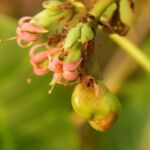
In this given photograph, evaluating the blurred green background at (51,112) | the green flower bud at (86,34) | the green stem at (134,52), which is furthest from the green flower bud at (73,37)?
the blurred green background at (51,112)

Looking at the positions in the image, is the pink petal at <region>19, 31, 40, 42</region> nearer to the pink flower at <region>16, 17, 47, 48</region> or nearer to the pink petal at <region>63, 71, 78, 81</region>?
the pink flower at <region>16, 17, 47, 48</region>

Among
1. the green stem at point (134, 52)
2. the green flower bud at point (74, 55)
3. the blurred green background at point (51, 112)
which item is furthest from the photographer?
the blurred green background at point (51, 112)

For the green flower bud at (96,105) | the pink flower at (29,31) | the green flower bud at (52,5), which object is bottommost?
the green flower bud at (96,105)

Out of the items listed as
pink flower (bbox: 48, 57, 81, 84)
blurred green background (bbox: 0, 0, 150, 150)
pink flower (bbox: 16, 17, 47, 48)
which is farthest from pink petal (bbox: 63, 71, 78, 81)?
blurred green background (bbox: 0, 0, 150, 150)

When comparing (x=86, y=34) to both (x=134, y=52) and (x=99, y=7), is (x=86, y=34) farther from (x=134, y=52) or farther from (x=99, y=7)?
(x=134, y=52)

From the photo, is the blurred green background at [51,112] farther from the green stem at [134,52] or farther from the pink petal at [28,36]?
the pink petal at [28,36]

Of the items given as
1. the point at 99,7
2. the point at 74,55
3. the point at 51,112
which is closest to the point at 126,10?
the point at 99,7

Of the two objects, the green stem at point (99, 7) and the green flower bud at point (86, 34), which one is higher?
the green stem at point (99, 7)
